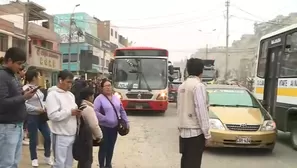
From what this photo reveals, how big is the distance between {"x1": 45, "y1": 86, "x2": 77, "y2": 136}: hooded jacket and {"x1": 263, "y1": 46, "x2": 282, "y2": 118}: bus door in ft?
22.8

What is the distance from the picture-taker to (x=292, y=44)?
9352mm

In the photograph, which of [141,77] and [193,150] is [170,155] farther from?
[141,77]

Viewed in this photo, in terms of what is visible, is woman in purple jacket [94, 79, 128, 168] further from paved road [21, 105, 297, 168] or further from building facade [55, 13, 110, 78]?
building facade [55, 13, 110, 78]

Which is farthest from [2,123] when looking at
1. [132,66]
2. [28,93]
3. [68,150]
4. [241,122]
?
[132,66]

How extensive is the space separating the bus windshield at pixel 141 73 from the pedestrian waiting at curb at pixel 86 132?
1037cm

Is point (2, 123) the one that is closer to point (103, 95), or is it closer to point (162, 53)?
point (103, 95)

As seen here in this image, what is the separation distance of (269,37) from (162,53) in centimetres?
567

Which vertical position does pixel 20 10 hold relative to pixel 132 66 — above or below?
above

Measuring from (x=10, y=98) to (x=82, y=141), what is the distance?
1325mm

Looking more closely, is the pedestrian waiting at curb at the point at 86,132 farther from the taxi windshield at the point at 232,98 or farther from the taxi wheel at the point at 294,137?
the taxi wheel at the point at 294,137

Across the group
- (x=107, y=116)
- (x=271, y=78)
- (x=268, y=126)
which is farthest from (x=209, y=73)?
(x=107, y=116)

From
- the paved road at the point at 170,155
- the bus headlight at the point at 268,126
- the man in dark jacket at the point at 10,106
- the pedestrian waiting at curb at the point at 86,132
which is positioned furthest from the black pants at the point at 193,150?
the bus headlight at the point at 268,126

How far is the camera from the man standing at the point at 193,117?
4.58m

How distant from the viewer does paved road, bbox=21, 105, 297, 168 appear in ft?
23.8
